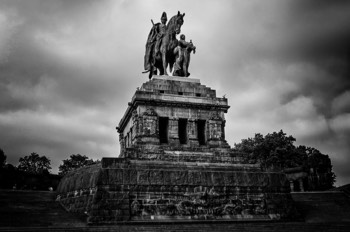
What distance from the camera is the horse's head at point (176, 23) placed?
25.2 metres

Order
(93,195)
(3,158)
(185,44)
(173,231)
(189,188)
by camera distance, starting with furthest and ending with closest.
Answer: (3,158)
(185,44)
(189,188)
(93,195)
(173,231)

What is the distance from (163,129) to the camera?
22188mm

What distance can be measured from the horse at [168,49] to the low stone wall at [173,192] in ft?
26.6

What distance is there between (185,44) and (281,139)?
2235cm

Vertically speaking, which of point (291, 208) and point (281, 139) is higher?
point (281, 139)

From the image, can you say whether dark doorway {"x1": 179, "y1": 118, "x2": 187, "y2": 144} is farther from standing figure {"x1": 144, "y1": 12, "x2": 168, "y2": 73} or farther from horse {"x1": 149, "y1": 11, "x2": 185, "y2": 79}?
standing figure {"x1": 144, "y1": 12, "x2": 168, "y2": 73}

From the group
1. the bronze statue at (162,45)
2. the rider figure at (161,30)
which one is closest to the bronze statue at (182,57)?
the bronze statue at (162,45)

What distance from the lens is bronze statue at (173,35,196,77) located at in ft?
80.8

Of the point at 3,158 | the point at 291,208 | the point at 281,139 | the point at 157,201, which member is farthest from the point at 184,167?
the point at 281,139

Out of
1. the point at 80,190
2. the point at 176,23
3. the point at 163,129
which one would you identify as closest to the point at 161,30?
the point at 176,23

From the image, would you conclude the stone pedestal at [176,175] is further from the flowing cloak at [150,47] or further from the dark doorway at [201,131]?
the flowing cloak at [150,47]

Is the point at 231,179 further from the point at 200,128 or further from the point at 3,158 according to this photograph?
the point at 3,158

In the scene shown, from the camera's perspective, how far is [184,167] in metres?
18.6

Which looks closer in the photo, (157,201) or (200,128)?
(157,201)
